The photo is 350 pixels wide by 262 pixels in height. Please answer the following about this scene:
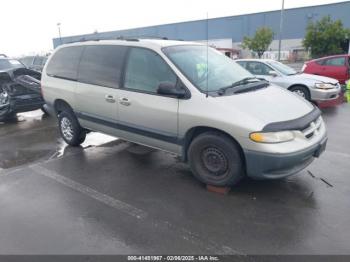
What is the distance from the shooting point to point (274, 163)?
→ 3.53 m

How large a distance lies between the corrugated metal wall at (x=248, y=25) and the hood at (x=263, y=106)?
145ft

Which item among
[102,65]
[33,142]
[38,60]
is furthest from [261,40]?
[102,65]

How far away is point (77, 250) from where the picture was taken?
9.68 feet

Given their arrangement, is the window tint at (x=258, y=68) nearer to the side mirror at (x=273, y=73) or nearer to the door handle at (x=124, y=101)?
the side mirror at (x=273, y=73)

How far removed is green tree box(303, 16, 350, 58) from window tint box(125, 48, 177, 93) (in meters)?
26.8

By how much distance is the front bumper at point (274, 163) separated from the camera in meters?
3.52

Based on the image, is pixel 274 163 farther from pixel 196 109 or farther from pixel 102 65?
pixel 102 65

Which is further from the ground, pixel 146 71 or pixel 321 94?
pixel 146 71

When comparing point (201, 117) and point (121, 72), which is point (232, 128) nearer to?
point (201, 117)

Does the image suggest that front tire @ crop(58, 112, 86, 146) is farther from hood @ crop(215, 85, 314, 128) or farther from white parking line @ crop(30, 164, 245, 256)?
hood @ crop(215, 85, 314, 128)

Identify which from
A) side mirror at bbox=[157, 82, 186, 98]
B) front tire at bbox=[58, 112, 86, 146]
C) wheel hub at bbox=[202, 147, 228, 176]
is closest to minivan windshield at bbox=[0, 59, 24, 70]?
front tire at bbox=[58, 112, 86, 146]

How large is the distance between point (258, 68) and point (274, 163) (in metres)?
6.85

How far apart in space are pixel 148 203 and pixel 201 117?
1226mm

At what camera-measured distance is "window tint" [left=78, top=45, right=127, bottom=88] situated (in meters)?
4.88
